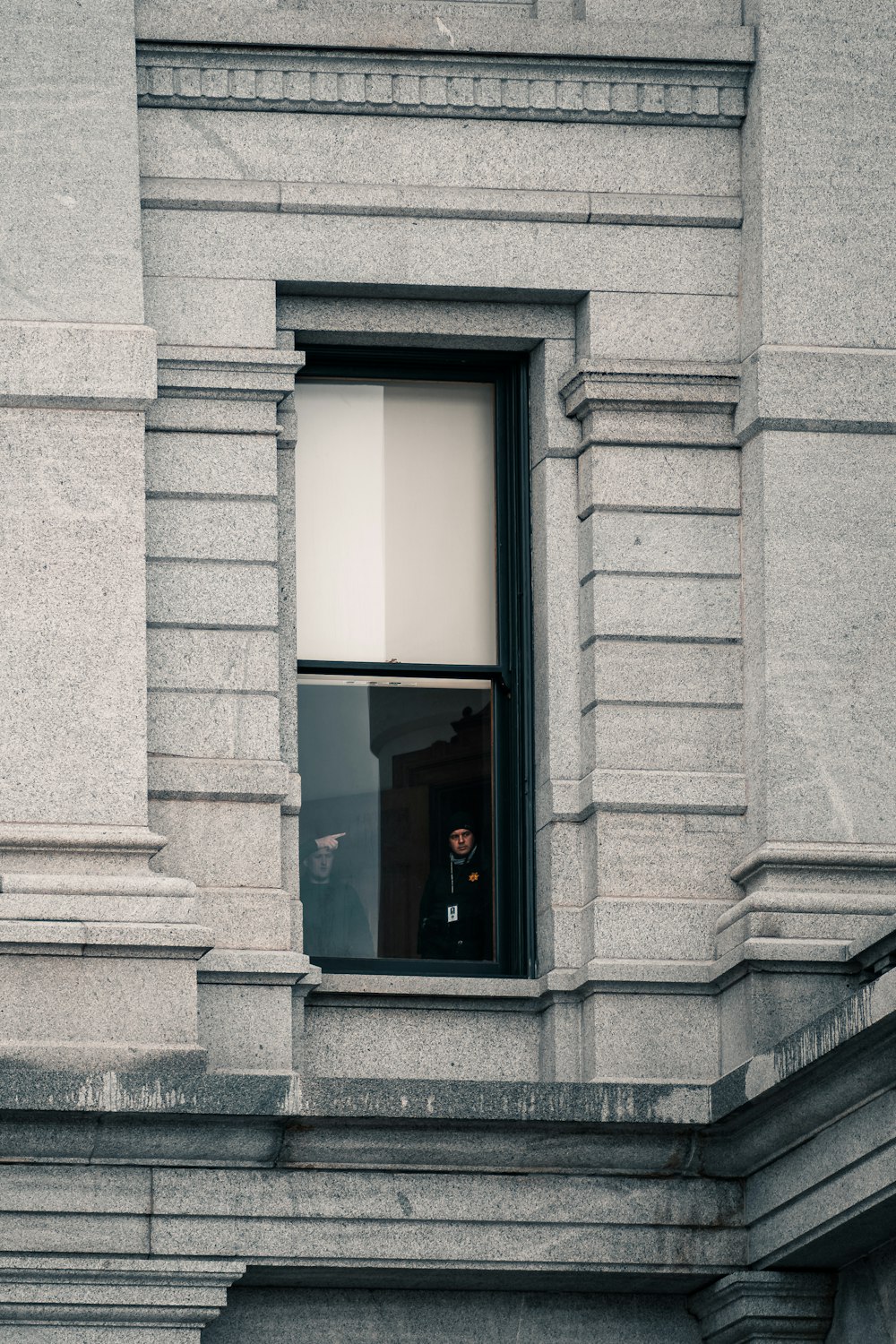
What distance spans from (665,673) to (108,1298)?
495cm

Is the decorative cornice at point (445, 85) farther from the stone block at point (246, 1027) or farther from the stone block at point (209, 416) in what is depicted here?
the stone block at point (246, 1027)

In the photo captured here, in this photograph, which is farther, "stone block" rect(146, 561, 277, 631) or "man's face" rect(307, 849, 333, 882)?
"man's face" rect(307, 849, 333, 882)

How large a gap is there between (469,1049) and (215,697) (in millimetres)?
2553

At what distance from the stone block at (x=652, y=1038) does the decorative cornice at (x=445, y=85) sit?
546 centimetres

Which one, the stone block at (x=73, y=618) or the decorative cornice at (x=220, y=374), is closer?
the stone block at (x=73, y=618)

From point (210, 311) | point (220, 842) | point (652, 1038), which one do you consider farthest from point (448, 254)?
point (652, 1038)

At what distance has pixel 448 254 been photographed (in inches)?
731

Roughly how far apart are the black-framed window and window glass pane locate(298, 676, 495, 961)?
0.01 m

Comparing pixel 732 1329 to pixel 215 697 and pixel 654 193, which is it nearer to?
pixel 215 697

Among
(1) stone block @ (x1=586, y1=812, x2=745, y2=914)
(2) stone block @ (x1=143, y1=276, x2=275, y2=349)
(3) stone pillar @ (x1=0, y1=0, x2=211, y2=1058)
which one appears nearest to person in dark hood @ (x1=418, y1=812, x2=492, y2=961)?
(1) stone block @ (x1=586, y1=812, x2=745, y2=914)

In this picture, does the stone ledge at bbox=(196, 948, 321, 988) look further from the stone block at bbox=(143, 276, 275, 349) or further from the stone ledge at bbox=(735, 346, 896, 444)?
the stone ledge at bbox=(735, 346, 896, 444)

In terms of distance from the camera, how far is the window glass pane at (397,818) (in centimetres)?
1839

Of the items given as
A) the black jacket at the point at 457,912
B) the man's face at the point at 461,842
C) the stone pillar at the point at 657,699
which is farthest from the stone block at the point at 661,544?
the black jacket at the point at 457,912

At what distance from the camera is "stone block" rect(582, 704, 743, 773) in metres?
18.0
